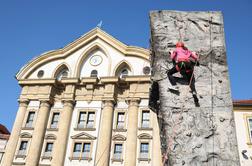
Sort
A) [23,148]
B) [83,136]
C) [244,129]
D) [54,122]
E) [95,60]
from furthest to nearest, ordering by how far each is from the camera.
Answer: [95,60], [54,122], [23,148], [83,136], [244,129]

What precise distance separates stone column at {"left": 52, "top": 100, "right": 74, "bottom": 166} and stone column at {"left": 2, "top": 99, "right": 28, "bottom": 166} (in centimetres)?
384

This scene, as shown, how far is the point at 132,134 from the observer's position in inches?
1000

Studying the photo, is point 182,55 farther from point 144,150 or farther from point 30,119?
point 30,119

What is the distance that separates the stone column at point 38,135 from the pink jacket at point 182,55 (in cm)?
2070

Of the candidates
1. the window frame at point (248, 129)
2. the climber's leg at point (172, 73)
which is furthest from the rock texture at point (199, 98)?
the window frame at point (248, 129)

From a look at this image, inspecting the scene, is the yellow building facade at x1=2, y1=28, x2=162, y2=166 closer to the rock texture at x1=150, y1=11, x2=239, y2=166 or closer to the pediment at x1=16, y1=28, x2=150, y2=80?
the pediment at x1=16, y1=28, x2=150, y2=80

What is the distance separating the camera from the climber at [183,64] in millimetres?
8398

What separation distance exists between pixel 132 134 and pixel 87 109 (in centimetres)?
513

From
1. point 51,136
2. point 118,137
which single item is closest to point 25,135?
point 51,136

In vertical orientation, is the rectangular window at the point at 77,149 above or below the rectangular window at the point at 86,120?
below

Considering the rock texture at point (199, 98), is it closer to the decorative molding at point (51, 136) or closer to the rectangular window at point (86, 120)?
the rectangular window at point (86, 120)

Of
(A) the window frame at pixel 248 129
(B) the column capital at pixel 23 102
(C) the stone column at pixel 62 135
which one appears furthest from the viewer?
(B) the column capital at pixel 23 102

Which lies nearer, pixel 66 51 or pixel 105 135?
pixel 105 135

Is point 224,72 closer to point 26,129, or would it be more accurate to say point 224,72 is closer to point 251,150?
point 251,150
